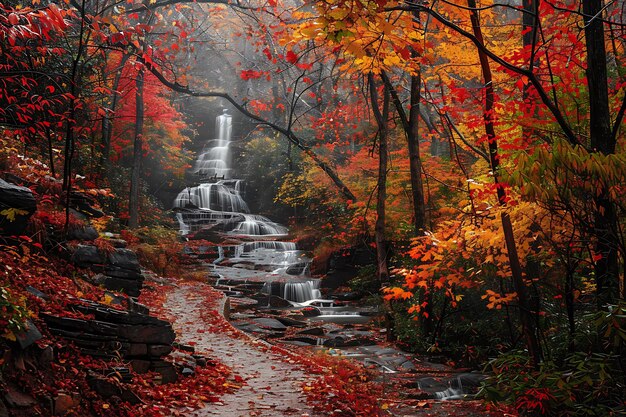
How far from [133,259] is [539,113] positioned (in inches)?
292

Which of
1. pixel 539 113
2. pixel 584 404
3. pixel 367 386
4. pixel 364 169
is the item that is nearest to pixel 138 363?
pixel 367 386

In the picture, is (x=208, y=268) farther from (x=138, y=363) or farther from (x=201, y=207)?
(x=138, y=363)

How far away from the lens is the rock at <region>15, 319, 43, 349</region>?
3832mm

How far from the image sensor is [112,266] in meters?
8.20

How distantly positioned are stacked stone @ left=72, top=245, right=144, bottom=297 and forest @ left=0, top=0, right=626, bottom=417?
0.04 metres

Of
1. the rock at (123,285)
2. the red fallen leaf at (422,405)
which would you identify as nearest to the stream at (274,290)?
the red fallen leaf at (422,405)

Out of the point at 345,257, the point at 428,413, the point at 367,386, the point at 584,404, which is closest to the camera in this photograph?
the point at 584,404

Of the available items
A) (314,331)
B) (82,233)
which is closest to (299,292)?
(314,331)

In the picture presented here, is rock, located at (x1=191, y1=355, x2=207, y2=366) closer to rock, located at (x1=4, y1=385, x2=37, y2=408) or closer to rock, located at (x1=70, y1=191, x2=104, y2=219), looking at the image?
rock, located at (x1=4, y1=385, x2=37, y2=408)

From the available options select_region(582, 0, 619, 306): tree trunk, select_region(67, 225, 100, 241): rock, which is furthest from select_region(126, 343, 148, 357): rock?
select_region(582, 0, 619, 306): tree trunk

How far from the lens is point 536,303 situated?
5.42 meters

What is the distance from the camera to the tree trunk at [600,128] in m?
3.93

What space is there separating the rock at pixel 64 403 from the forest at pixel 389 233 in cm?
2

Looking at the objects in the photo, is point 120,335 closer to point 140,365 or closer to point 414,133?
point 140,365
